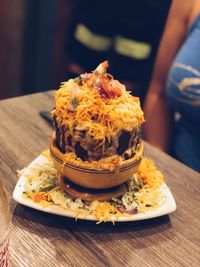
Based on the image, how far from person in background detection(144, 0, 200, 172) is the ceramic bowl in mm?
626

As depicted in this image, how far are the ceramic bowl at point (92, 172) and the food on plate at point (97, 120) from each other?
1 centimetres

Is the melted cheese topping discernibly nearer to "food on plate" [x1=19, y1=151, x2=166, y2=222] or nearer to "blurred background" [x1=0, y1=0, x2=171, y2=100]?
"food on plate" [x1=19, y1=151, x2=166, y2=222]

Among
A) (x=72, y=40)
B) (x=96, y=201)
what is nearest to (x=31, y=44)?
(x=72, y=40)

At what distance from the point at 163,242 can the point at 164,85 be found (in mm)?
961

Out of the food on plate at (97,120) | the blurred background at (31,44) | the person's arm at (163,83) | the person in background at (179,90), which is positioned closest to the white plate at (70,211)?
the food on plate at (97,120)

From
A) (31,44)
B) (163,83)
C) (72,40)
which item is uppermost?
(163,83)

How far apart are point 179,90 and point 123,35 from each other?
108cm

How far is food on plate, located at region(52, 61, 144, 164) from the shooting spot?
732mm

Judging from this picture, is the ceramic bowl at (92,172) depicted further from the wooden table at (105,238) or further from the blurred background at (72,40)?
the blurred background at (72,40)

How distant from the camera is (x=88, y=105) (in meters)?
0.73

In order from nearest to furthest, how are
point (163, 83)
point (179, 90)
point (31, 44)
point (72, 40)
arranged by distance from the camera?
point (179, 90) → point (163, 83) → point (72, 40) → point (31, 44)

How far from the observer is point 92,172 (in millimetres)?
752

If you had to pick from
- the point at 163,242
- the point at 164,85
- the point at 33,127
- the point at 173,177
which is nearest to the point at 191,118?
the point at 164,85

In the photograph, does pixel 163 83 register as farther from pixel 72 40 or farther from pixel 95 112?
pixel 72 40
